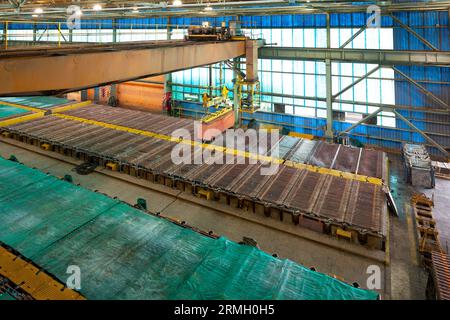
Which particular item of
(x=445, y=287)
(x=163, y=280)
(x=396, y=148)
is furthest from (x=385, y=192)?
(x=396, y=148)

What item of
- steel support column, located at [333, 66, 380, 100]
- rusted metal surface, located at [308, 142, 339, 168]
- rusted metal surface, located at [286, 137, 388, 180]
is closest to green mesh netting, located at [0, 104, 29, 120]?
rusted metal surface, located at [286, 137, 388, 180]

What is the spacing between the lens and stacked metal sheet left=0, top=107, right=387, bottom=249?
8.29m

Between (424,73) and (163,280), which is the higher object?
(424,73)

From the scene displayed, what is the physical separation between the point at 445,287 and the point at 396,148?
1478 centimetres

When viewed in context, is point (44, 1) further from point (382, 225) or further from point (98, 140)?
point (382, 225)

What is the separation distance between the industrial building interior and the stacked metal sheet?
0.06 m

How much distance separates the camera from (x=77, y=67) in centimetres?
593

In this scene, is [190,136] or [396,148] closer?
[190,136]

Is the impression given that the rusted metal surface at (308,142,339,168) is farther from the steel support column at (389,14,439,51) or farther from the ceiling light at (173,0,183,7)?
the ceiling light at (173,0,183,7)

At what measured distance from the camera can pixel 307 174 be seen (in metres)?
10.4

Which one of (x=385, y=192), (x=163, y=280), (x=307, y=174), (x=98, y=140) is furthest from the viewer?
(x=98, y=140)

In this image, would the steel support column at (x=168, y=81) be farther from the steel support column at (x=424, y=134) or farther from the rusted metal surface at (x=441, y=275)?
the rusted metal surface at (x=441, y=275)

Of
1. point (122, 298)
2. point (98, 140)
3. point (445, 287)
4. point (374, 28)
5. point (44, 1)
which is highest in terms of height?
point (44, 1)

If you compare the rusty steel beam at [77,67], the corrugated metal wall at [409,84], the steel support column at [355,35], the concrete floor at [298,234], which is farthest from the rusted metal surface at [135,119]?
the steel support column at [355,35]
